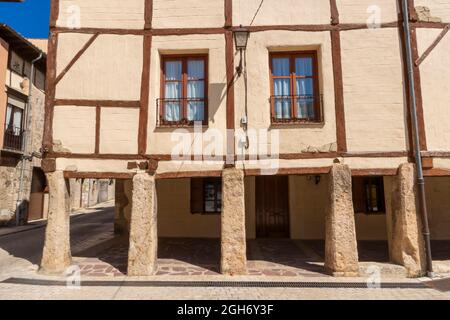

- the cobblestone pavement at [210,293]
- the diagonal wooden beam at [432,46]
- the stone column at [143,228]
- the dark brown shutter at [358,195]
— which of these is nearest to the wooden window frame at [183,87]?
the stone column at [143,228]

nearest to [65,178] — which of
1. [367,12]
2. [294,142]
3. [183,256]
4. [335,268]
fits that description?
[183,256]

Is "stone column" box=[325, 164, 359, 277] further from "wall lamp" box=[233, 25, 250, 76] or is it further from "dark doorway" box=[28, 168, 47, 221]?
"dark doorway" box=[28, 168, 47, 221]

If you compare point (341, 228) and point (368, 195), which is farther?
point (368, 195)

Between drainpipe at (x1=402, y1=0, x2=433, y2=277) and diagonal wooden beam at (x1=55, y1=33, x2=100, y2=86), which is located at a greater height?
diagonal wooden beam at (x1=55, y1=33, x2=100, y2=86)

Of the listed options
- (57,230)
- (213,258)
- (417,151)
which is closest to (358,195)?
(417,151)

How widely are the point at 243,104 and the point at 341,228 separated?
3.52 meters

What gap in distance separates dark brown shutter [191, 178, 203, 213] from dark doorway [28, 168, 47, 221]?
11672mm

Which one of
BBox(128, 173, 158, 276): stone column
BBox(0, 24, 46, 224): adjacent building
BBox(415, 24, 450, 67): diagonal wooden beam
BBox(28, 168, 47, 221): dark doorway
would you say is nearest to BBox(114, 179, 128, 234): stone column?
BBox(128, 173, 158, 276): stone column

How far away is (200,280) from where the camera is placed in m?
6.12

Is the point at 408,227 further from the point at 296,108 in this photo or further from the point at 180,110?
the point at 180,110

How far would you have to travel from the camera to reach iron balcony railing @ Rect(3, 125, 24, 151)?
1433 centimetres

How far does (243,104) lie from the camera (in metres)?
6.81

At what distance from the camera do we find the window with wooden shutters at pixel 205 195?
1075 centimetres
